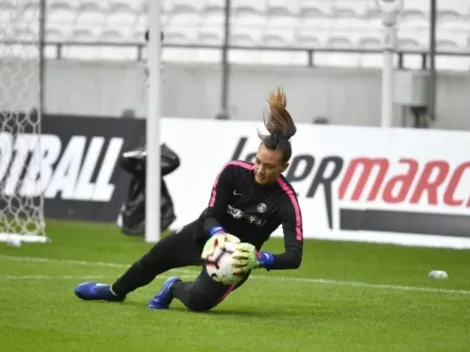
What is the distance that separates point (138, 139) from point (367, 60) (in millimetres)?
4463

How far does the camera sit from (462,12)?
850 inches

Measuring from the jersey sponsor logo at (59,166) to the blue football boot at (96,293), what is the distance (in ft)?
26.1

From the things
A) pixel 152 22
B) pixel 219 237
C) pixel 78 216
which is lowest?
pixel 78 216

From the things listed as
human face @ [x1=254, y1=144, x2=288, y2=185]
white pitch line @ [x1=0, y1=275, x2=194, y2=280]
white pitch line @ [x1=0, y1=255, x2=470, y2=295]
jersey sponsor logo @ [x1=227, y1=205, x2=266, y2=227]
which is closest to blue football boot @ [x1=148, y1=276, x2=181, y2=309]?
jersey sponsor logo @ [x1=227, y1=205, x2=266, y2=227]

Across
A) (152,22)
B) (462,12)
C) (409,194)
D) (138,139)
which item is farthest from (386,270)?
(462,12)

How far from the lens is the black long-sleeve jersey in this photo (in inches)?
410

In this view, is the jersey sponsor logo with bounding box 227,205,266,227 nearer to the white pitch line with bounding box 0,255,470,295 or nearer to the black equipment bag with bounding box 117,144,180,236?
the white pitch line with bounding box 0,255,470,295

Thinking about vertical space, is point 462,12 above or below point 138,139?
above

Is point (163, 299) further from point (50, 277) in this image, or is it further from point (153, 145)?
point (153, 145)

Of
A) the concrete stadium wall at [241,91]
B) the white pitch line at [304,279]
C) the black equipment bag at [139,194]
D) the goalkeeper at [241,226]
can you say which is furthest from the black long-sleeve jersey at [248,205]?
the concrete stadium wall at [241,91]

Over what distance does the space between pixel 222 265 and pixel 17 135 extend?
9.69 metres

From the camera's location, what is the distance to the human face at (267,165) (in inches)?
398

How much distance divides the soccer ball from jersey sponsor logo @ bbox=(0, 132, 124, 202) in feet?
30.5

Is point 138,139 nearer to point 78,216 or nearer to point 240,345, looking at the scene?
point 78,216
